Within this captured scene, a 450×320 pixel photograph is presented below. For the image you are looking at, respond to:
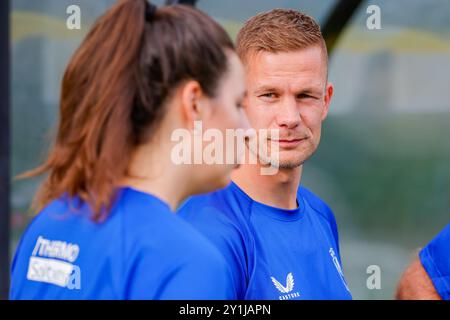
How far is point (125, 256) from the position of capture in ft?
3.62

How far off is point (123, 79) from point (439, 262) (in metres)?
1.31

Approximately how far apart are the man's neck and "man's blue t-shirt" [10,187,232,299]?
2.50 feet

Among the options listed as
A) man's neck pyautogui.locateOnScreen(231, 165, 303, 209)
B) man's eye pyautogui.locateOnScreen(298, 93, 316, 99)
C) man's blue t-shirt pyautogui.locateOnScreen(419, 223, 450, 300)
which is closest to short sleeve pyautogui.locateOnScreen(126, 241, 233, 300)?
man's neck pyautogui.locateOnScreen(231, 165, 303, 209)

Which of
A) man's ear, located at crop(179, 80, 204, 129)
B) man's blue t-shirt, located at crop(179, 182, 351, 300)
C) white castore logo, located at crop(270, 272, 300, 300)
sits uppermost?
man's ear, located at crop(179, 80, 204, 129)

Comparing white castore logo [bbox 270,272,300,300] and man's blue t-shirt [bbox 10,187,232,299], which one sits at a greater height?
man's blue t-shirt [bbox 10,187,232,299]

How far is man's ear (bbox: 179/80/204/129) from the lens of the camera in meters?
1.20

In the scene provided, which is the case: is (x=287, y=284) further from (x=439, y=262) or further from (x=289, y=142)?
(x=439, y=262)

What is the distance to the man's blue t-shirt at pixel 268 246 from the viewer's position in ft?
5.39

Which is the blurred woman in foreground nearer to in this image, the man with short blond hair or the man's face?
the man with short blond hair

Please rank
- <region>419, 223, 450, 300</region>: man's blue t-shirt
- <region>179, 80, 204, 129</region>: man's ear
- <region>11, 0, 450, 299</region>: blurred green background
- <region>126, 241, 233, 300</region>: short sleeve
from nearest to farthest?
<region>126, 241, 233, 300</region>: short sleeve
<region>179, 80, 204, 129</region>: man's ear
<region>419, 223, 450, 300</region>: man's blue t-shirt
<region>11, 0, 450, 299</region>: blurred green background

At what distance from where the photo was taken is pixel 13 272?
1.32m

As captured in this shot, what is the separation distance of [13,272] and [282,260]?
74 cm

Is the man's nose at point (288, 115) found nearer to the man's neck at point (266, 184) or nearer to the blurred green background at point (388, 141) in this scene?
the man's neck at point (266, 184)
